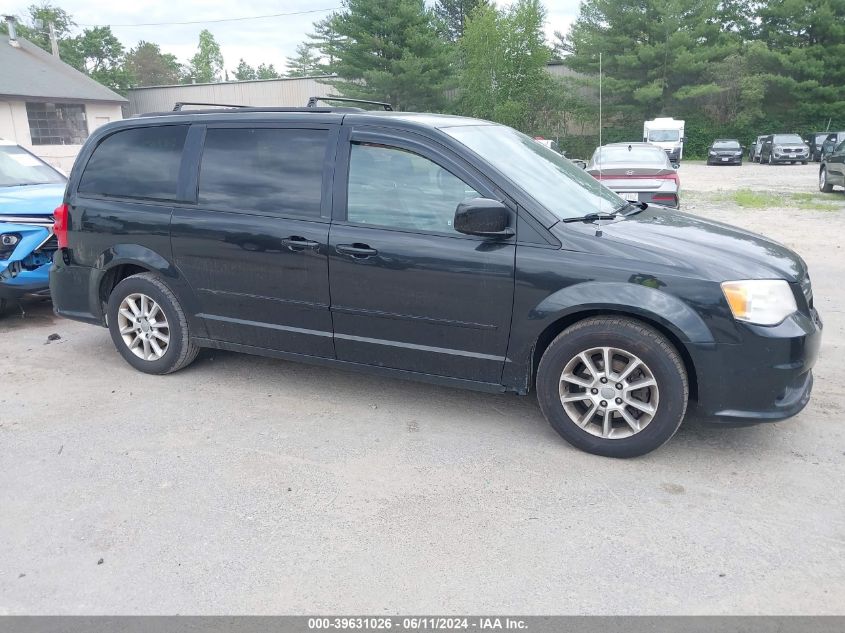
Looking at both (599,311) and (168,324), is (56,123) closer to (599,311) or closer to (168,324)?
(168,324)

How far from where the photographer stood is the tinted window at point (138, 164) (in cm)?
502

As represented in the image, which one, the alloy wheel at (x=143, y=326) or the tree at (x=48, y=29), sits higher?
the tree at (x=48, y=29)

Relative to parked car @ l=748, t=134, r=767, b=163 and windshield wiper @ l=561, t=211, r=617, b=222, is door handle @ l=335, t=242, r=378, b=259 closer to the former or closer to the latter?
windshield wiper @ l=561, t=211, r=617, b=222

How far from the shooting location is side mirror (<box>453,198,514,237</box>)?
386 centimetres

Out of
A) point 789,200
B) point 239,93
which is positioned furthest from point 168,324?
point 239,93

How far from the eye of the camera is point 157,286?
16.7ft

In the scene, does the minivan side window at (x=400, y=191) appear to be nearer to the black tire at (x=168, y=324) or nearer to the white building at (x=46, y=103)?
the black tire at (x=168, y=324)

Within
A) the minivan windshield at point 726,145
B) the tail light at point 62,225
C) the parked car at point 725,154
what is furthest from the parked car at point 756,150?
the tail light at point 62,225

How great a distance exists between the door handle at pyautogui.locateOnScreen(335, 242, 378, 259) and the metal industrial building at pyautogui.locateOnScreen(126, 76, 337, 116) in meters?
45.3

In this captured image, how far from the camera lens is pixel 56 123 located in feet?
103

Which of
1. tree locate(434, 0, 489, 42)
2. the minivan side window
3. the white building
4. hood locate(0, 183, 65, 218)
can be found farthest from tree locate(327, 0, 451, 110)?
the minivan side window

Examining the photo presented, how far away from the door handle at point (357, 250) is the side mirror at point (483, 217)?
597 millimetres

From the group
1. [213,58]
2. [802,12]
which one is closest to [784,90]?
[802,12]

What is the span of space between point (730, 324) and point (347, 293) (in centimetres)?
217
